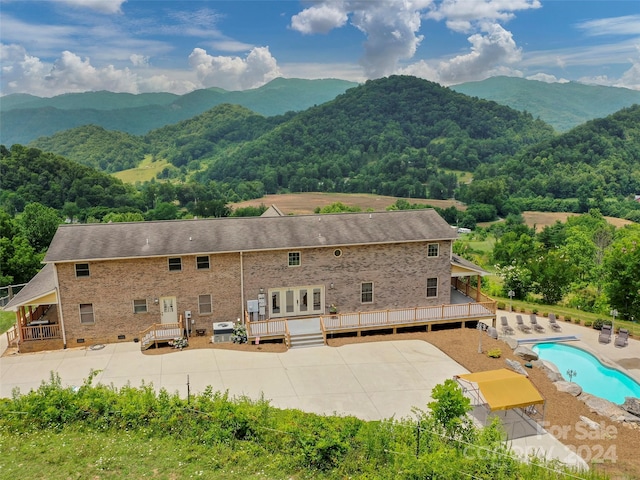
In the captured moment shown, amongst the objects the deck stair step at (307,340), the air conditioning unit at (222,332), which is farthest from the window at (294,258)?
the air conditioning unit at (222,332)

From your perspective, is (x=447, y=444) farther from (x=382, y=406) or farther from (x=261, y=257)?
(x=261, y=257)

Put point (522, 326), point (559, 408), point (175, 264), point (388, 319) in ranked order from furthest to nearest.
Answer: point (522, 326) < point (388, 319) < point (175, 264) < point (559, 408)

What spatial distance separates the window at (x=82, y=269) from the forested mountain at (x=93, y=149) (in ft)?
585

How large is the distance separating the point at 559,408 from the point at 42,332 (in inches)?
799

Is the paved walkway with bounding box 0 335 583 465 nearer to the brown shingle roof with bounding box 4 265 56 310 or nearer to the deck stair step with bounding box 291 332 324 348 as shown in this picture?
the deck stair step with bounding box 291 332 324 348

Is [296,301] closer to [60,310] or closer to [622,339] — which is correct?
[60,310]

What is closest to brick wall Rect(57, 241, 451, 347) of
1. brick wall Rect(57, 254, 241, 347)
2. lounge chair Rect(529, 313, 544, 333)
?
brick wall Rect(57, 254, 241, 347)

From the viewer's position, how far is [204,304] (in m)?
21.8

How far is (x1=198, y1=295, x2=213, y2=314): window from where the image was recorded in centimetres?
2175

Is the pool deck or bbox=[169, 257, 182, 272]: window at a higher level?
→ bbox=[169, 257, 182, 272]: window

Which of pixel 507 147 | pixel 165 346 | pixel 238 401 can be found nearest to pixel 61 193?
pixel 165 346

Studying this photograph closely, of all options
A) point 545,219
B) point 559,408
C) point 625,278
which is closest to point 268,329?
point 559,408

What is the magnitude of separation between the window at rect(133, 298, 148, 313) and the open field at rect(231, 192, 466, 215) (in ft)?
300

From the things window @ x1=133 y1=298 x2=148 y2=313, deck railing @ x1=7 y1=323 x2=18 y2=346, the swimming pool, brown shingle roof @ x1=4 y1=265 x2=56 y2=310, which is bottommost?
the swimming pool
